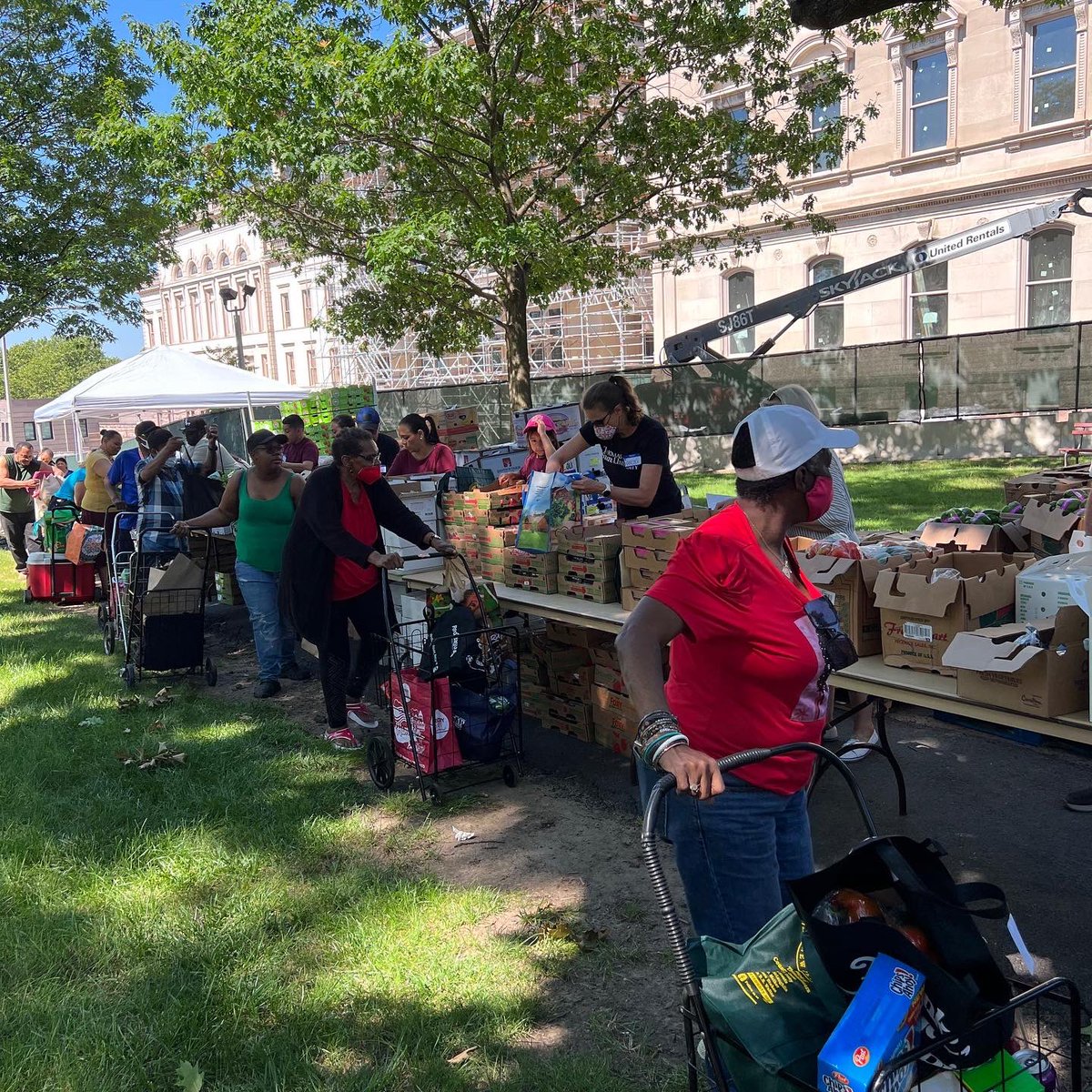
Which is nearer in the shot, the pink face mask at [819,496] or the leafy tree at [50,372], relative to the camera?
the pink face mask at [819,496]

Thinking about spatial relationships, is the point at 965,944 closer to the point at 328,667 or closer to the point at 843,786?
the point at 843,786

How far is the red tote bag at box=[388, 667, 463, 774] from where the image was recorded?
19.1 feet

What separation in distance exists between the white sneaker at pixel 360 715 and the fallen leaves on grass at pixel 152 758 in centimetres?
107

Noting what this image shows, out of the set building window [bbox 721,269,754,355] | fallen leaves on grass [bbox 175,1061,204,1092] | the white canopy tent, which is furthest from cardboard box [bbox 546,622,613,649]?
building window [bbox 721,269,754,355]

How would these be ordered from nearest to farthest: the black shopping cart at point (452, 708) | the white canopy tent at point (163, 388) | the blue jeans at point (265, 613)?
1. the black shopping cart at point (452, 708)
2. the blue jeans at point (265, 613)
3. the white canopy tent at point (163, 388)

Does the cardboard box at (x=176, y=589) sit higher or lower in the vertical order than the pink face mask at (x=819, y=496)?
lower

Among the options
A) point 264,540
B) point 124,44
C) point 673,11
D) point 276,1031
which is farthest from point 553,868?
point 124,44

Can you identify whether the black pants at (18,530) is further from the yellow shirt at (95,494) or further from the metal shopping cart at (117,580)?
the metal shopping cart at (117,580)

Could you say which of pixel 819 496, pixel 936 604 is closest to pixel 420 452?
pixel 936 604

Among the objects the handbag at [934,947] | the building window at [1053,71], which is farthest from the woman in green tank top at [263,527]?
the building window at [1053,71]

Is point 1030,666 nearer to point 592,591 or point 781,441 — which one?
point 781,441

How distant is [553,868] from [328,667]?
8.01 ft

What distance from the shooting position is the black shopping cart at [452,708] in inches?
229

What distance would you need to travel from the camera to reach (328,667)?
Result: 6742 mm
